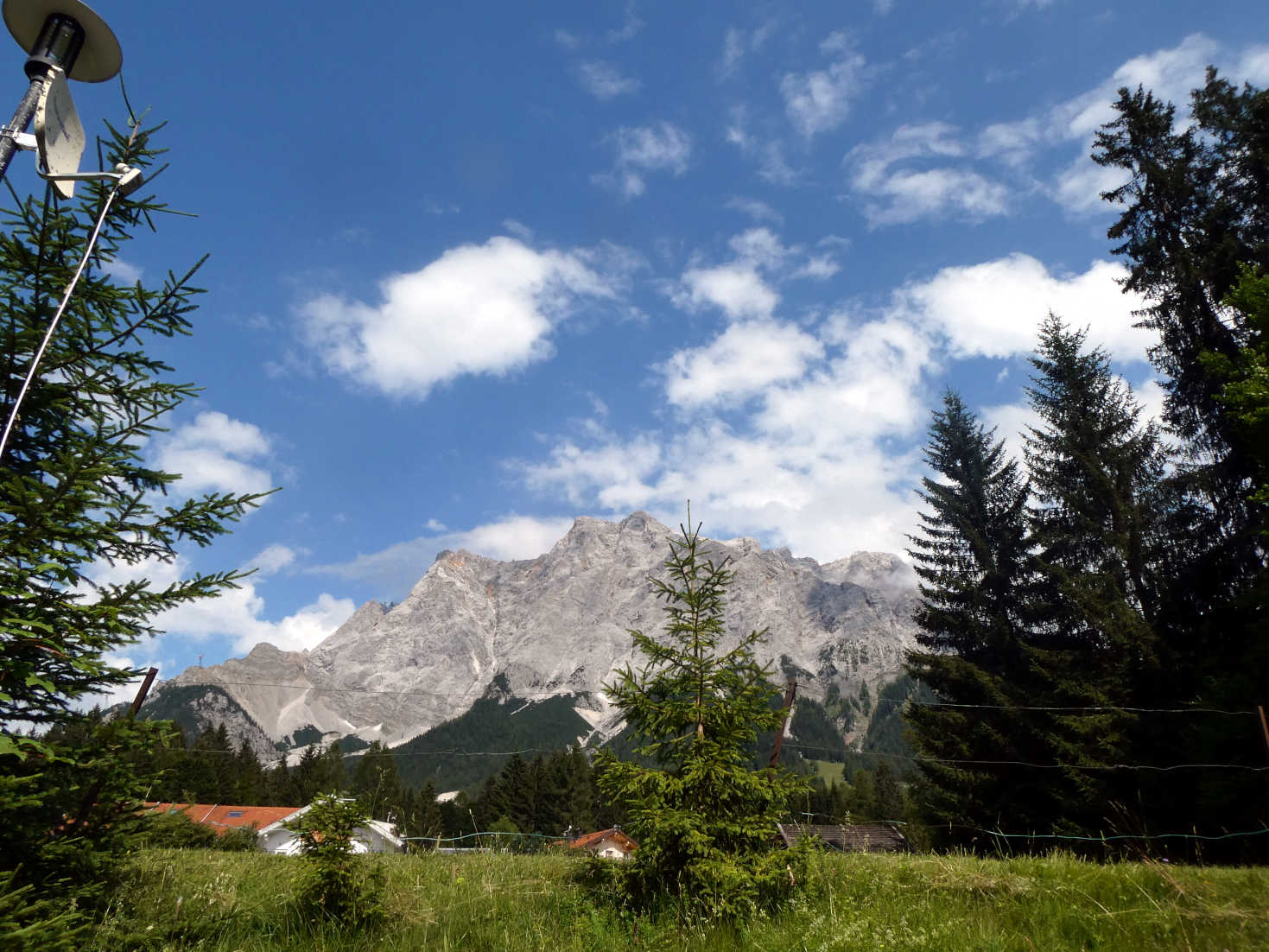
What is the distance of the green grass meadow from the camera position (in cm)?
448

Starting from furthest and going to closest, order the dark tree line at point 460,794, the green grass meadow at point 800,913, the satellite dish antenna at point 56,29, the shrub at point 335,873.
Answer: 1. the dark tree line at point 460,794
2. the shrub at point 335,873
3. the green grass meadow at point 800,913
4. the satellite dish antenna at point 56,29

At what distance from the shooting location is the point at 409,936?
4.82 m

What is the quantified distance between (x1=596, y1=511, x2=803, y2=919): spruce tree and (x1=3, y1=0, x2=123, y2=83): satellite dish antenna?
5949 mm

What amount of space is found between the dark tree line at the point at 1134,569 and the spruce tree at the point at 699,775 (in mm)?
14595

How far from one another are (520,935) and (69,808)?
3.57 meters

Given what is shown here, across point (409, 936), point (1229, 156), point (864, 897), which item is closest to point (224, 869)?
point (409, 936)

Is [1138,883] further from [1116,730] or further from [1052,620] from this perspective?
[1052,620]

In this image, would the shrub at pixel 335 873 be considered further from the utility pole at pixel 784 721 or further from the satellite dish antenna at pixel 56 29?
the satellite dish antenna at pixel 56 29

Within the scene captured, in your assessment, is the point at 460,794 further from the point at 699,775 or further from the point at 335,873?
the point at 699,775

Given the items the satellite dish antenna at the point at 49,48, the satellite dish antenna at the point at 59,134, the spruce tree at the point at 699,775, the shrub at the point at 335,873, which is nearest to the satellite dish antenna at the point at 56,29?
the satellite dish antenna at the point at 49,48

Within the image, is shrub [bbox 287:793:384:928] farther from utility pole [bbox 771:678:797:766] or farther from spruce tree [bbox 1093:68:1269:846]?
spruce tree [bbox 1093:68:1269:846]

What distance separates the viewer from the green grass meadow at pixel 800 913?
4484 mm

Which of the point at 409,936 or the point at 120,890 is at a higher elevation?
the point at 120,890

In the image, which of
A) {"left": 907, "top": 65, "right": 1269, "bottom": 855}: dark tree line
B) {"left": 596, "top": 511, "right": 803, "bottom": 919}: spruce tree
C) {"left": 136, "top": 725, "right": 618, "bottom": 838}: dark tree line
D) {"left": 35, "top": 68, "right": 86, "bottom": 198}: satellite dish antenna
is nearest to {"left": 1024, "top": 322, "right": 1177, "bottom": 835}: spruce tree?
{"left": 907, "top": 65, "right": 1269, "bottom": 855}: dark tree line
